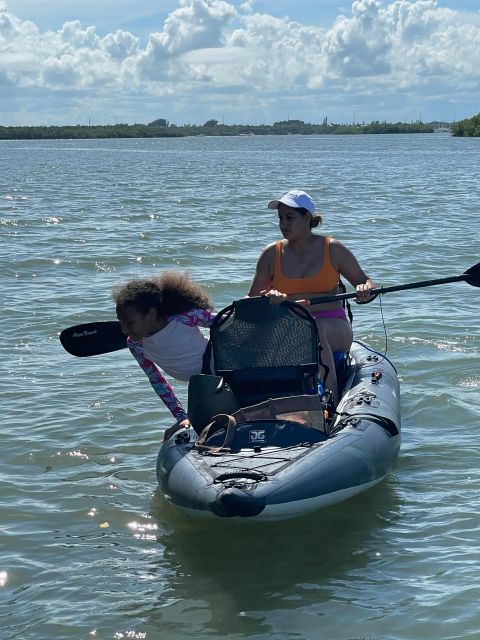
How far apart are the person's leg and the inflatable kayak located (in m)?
0.12

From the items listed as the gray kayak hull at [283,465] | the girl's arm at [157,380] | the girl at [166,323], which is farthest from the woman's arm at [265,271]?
the gray kayak hull at [283,465]

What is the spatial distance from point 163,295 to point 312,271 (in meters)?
1.08

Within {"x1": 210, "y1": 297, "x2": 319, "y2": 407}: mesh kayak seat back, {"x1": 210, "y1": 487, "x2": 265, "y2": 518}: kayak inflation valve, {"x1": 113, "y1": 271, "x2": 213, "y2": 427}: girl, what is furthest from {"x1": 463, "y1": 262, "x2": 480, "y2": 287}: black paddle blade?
{"x1": 210, "y1": 487, "x2": 265, "y2": 518}: kayak inflation valve

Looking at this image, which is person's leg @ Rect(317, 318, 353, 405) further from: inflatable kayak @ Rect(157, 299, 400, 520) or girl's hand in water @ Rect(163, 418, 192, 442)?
girl's hand in water @ Rect(163, 418, 192, 442)

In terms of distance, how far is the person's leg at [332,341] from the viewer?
6.47 m

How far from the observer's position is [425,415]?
24.4ft

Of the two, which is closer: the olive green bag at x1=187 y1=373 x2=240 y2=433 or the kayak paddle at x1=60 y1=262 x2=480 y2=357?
the olive green bag at x1=187 y1=373 x2=240 y2=433

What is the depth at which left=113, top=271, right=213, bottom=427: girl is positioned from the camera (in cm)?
583

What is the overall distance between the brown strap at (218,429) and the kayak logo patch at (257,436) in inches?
3.6

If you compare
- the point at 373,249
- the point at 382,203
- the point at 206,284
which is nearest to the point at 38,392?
the point at 206,284

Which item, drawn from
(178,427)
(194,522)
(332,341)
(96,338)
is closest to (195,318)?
(178,427)

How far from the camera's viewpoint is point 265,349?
612cm

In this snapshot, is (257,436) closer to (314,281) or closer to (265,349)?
(265,349)

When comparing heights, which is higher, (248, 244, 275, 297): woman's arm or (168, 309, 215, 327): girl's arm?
(248, 244, 275, 297): woman's arm
